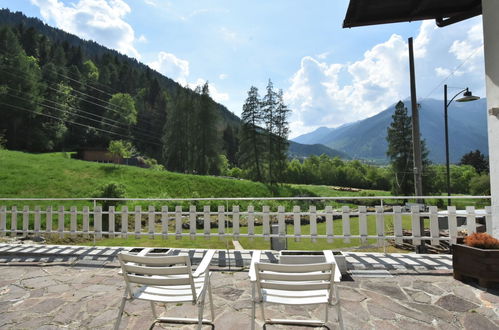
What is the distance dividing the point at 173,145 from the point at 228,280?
1906 inches

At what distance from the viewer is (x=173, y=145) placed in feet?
167

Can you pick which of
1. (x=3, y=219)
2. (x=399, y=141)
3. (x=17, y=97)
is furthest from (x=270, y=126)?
(x=17, y=97)

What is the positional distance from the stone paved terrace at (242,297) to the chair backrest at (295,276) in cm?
82

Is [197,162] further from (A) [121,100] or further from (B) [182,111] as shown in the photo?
(A) [121,100]

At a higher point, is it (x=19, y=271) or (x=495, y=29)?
(x=495, y=29)

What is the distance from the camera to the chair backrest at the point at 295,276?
101 inches

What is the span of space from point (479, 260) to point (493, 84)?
298 centimetres

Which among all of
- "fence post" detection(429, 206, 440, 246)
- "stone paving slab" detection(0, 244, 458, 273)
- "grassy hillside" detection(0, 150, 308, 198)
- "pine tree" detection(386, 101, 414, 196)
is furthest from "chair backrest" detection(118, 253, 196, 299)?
"pine tree" detection(386, 101, 414, 196)

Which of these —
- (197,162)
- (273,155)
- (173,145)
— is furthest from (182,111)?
(273,155)

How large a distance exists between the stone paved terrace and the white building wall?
1.41 meters

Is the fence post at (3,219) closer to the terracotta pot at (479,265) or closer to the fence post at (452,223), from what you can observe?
the terracotta pot at (479,265)

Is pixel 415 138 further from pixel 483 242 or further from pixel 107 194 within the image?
pixel 107 194

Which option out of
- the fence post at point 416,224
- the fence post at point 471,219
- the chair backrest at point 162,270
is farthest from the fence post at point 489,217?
the chair backrest at point 162,270

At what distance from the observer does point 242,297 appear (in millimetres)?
3896
